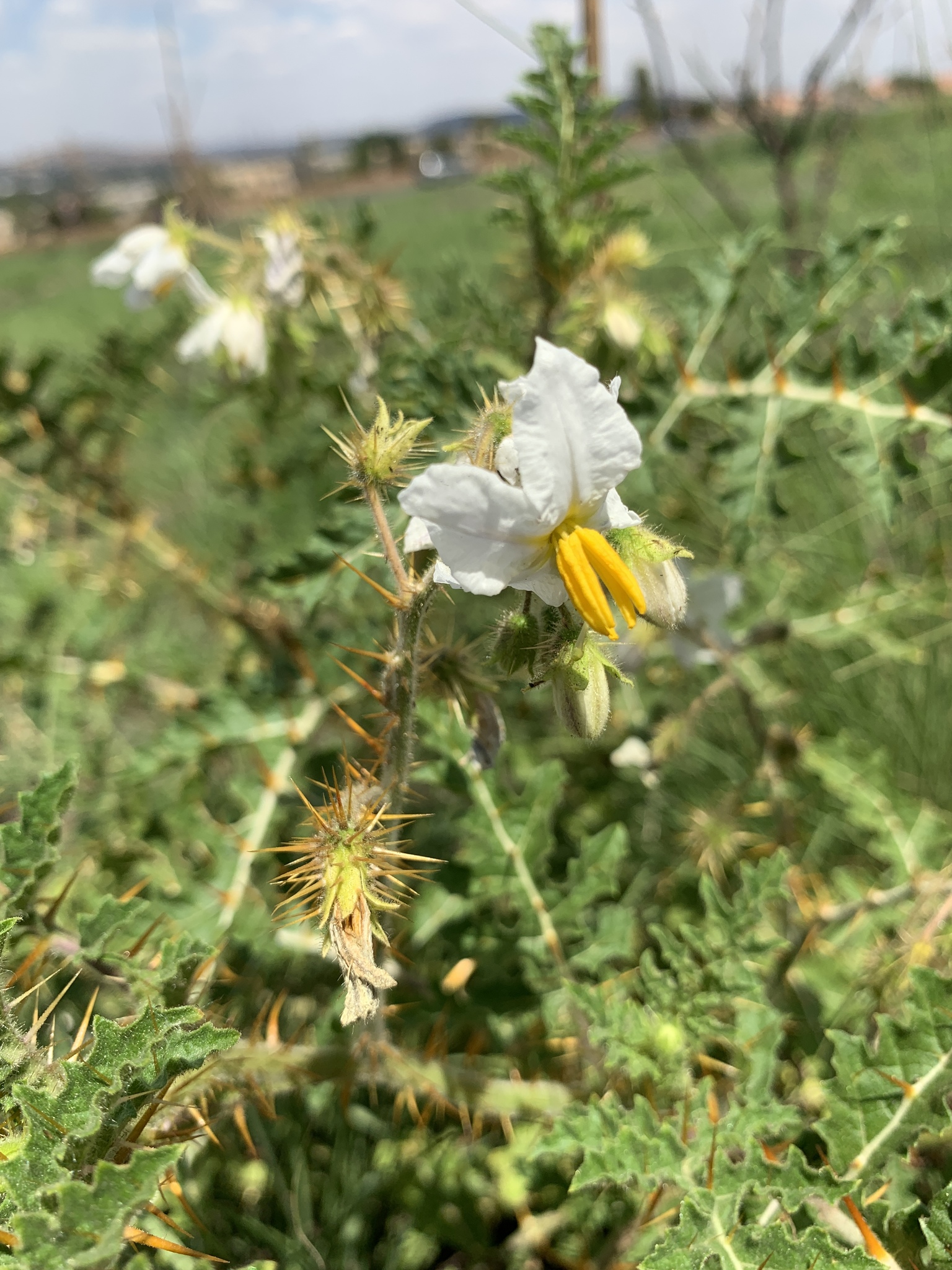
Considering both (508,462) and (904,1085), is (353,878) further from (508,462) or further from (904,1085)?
(904,1085)

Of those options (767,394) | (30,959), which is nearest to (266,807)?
(30,959)

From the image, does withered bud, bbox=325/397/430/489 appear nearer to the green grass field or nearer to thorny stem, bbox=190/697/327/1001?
thorny stem, bbox=190/697/327/1001

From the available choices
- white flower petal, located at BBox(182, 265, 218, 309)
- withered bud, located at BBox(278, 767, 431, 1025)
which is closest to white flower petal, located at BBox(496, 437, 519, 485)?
withered bud, located at BBox(278, 767, 431, 1025)

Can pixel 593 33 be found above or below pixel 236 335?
above

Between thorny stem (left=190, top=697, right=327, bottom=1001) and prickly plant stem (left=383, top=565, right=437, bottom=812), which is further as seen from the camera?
thorny stem (left=190, top=697, right=327, bottom=1001)

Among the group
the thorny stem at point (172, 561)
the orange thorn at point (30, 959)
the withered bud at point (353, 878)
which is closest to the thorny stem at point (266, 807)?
the thorny stem at point (172, 561)

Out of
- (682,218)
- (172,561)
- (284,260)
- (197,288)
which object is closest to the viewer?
(284,260)

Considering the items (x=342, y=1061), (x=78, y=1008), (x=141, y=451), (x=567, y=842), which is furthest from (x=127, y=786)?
(x=141, y=451)
